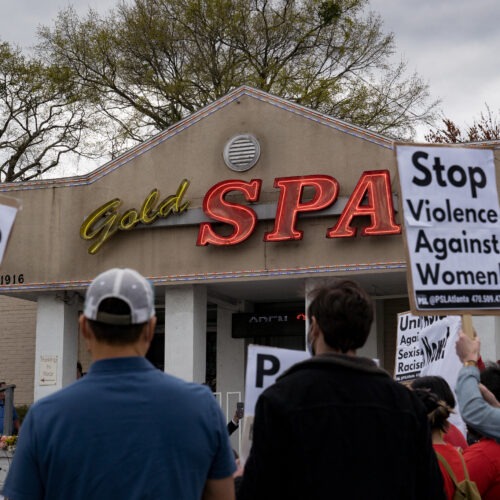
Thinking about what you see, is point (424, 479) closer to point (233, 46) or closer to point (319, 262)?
point (319, 262)

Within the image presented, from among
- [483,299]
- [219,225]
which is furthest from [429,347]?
[219,225]

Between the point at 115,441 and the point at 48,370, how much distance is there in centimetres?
1862

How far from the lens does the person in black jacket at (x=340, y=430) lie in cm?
336

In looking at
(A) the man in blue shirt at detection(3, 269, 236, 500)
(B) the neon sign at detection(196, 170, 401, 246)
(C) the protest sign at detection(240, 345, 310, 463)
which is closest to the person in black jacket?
(A) the man in blue shirt at detection(3, 269, 236, 500)

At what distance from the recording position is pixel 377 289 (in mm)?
21250

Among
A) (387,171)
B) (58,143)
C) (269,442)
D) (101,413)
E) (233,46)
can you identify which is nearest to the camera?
(101,413)

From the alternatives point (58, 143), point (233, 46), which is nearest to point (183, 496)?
point (233, 46)

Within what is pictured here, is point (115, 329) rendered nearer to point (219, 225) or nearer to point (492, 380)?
point (492, 380)

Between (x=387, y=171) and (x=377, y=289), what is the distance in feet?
11.4

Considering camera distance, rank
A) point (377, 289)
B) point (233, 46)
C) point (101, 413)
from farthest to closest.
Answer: point (233, 46) < point (377, 289) < point (101, 413)

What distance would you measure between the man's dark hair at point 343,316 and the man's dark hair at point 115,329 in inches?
29.2

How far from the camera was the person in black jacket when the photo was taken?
336cm

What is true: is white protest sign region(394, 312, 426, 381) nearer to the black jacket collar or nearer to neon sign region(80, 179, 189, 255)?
the black jacket collar

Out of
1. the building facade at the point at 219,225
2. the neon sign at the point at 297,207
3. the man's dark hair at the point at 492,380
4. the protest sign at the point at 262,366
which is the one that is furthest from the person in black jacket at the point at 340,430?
the neon sign at the point at 297,207
